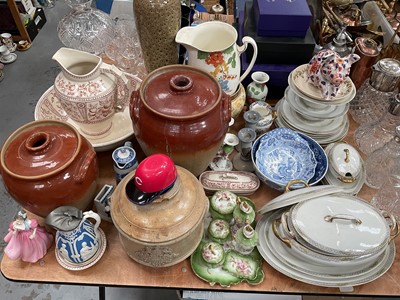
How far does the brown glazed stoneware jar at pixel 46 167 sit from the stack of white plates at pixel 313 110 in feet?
1.85

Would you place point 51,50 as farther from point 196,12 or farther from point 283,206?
point 283,206

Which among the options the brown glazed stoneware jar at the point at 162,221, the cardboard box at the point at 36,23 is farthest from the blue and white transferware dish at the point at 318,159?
the cardboard box at the point at 36,23

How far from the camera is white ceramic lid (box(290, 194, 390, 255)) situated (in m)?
0.73

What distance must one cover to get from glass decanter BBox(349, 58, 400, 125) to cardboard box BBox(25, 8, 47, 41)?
2334mm

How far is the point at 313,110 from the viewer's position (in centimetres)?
100

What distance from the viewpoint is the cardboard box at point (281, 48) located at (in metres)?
1.10

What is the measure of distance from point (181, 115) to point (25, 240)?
423mm

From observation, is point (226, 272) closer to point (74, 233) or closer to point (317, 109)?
point (74, 233)

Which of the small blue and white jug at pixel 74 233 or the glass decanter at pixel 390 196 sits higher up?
the small blue and white jug at pixel 74 233

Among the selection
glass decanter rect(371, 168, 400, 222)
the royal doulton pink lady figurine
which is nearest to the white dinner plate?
glass decanter rect(371, 168, 400, 222)

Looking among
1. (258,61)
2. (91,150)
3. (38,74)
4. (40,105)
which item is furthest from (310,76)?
(38,74)

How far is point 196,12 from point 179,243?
0.99 meters

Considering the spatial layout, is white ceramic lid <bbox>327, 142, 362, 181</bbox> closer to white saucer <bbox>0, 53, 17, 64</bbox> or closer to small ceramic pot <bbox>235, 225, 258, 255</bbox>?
small ceramic pot <bbox>235, 225, 258, 255</bbox>

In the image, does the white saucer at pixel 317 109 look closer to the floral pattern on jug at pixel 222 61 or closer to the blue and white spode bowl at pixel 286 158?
the blue and white spode bowl at pixel 286 158
